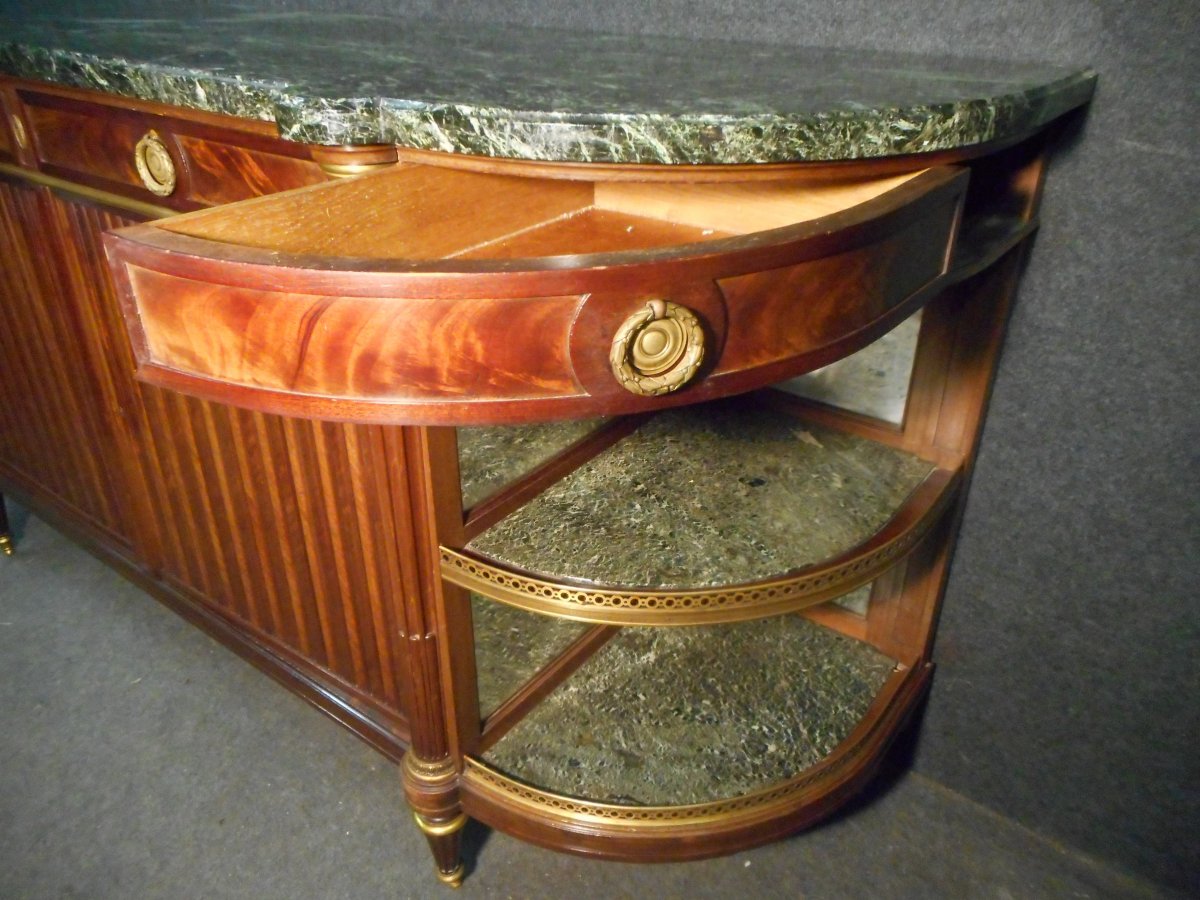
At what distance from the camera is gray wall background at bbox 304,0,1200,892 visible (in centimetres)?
63

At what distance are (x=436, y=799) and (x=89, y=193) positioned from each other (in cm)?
55

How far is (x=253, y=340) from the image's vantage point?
389 mm

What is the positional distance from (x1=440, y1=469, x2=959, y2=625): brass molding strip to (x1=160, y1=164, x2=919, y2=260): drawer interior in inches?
8.4

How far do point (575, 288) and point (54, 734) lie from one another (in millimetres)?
906

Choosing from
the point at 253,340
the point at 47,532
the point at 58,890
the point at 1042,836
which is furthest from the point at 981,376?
the point at 47,532

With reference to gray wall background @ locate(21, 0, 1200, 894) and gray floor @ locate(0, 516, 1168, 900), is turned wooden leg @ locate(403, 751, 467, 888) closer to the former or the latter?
gray floor @ locate(0, 516, 1168, 900)

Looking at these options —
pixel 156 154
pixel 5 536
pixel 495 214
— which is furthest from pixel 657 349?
pixel 5 536

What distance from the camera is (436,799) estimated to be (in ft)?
2.37

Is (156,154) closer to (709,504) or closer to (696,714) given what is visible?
(709,504)

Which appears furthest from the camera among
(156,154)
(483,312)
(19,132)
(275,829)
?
(275,829)

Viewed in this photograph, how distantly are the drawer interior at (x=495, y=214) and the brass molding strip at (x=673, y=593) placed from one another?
21 centimetres

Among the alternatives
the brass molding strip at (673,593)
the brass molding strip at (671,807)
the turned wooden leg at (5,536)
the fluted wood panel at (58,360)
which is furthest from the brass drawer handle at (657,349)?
the turned wooden leg at (5,536)

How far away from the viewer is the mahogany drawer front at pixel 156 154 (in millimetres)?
594

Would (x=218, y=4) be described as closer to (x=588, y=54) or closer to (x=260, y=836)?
(x=588, y=54)
